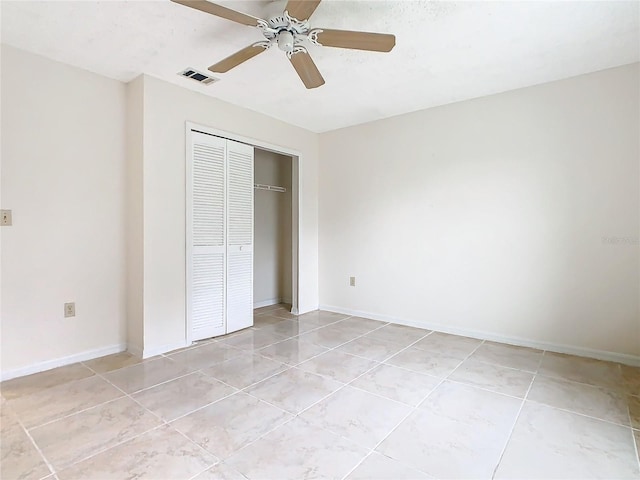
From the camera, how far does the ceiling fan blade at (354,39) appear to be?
76.2 inches

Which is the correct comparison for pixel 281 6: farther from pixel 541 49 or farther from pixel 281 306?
pixel 281 306

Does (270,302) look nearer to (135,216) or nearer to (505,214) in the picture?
(135,216)

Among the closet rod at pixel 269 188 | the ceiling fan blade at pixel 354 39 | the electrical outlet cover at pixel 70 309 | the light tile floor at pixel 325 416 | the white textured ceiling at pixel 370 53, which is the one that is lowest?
the light tile floor at pixel 325 416

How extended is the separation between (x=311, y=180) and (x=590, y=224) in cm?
304

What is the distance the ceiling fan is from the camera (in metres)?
1.76

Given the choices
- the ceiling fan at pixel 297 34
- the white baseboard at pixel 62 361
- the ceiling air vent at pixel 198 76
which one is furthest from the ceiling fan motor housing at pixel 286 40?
the white baseboard at pixel 62 361

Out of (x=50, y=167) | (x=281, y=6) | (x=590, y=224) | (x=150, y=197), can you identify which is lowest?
(x=590, y=224)

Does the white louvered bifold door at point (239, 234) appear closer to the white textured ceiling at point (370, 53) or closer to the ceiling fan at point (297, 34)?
the white textured ceiling at point (370, 53)

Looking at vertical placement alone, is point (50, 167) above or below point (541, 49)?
below

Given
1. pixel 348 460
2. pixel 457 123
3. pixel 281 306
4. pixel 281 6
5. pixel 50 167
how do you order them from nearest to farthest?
pixel 348 460
pixel 281 6
pixel 50 167
pixel 457 123
pixel 281 306

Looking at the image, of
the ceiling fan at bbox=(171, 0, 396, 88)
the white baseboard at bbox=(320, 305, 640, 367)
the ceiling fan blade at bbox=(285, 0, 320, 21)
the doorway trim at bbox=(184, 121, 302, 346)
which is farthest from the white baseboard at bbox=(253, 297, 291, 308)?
the ceiling fan blade at bbox=(285, 0, 320, 21)

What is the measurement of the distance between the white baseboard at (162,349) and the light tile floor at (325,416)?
86mm

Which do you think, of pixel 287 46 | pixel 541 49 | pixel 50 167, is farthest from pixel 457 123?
pixel 50 167

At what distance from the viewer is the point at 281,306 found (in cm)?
504
